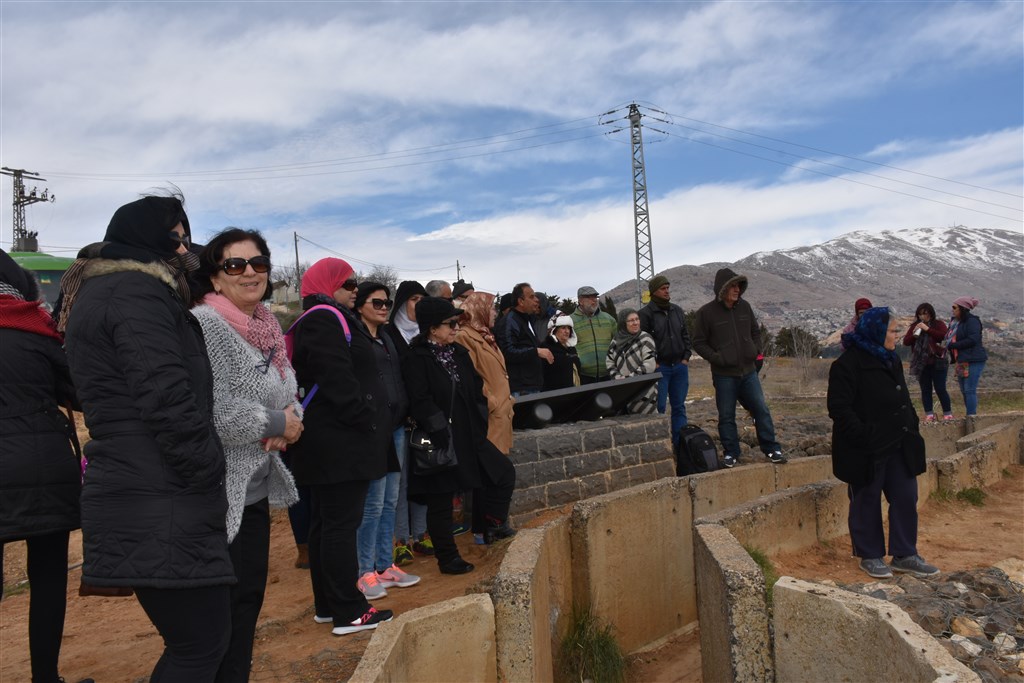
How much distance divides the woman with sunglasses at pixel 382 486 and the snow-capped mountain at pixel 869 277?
200ft

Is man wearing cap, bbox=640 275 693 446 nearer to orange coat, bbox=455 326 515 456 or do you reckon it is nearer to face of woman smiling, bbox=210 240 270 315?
orange coat, bbox=455 326 515 456

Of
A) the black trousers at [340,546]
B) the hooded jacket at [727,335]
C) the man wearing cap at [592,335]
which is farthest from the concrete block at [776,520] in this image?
the black trousers at [340,546]

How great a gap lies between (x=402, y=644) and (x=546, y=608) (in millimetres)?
1410

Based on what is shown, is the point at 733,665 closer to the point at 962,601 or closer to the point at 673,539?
the point at 962,601

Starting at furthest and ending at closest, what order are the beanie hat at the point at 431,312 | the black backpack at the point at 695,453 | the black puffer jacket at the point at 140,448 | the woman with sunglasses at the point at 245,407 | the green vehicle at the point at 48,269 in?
the green vehicle at the point at 48,269, the black backpack at the point at 695,453, the beanie hat at the point at 431,312, the woman with sunglasses at the point at 245,407, the black puffer jacket at the point at 140,448

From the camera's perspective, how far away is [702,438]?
7.62 meters

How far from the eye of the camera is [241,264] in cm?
312

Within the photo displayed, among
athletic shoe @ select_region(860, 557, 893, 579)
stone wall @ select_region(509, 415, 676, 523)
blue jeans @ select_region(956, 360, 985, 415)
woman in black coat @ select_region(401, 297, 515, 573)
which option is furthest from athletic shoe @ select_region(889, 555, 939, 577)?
blue jeans @ select_region(956, 360, 985, 415)

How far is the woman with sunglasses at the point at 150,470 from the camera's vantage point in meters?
2.43

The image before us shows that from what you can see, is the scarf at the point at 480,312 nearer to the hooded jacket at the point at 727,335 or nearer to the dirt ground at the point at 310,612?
the dirt ground at the point at 310,612

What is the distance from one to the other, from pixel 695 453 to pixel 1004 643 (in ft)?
11.4

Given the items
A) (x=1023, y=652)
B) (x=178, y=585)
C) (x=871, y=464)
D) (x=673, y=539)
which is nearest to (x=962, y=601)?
(x=1023, y=652)

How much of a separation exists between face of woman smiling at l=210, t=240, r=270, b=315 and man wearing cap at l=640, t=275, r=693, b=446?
5534mm

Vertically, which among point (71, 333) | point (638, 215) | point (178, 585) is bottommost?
point (178, 585)
